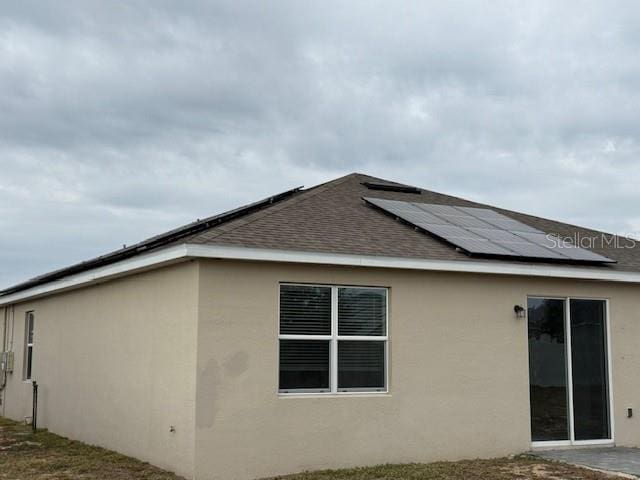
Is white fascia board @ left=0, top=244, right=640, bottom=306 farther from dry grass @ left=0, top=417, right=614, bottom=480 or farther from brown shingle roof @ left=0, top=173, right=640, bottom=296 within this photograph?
dry grass @ left=0, top=417, right=614, bottom=480

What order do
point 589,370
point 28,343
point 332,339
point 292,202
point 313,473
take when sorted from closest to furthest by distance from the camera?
point 313,473 → point 332,339 → point 589,370 → point 292,202 → point 28,343

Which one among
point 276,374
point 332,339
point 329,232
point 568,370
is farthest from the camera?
point 568,370

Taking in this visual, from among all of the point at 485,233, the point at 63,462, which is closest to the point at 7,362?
the point at 63,462

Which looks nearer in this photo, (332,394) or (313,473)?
(313,473)

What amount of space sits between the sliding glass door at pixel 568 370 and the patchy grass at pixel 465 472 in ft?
4.76

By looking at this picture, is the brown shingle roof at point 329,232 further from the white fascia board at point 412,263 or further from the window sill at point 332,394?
the window sill at point 332,394

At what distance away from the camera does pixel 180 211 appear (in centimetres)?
2195

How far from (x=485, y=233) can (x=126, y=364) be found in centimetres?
618

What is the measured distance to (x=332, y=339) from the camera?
9977 mm

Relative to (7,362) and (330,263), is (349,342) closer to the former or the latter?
(330,263)

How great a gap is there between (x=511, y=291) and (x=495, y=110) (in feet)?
19.8

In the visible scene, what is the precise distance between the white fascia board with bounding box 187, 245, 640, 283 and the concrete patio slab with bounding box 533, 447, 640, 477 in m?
2.66

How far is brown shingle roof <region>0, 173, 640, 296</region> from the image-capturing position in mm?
9719

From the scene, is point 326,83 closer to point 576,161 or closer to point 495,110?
point 495,110
